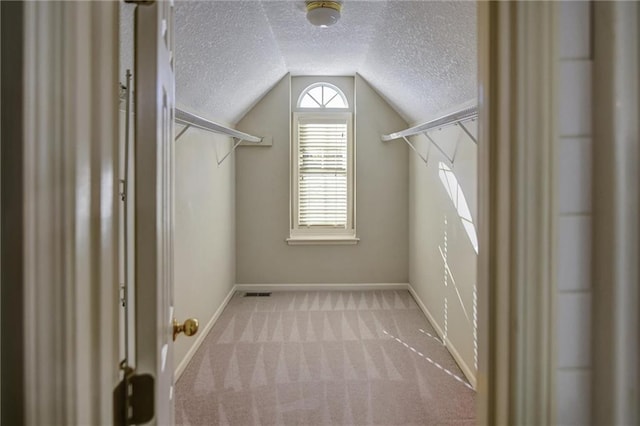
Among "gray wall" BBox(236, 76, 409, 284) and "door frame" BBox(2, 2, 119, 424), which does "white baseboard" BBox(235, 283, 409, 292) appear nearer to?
"gray wall" BBox(236, 76, 409, 284)

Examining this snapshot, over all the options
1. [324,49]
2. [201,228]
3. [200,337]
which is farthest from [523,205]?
[324,49]

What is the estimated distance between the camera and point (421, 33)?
6.92 feet

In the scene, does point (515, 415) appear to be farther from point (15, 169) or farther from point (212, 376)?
point (212, 376)

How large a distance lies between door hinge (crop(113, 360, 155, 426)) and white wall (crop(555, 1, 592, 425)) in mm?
702

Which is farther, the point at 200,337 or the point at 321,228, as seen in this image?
the point at 321,228

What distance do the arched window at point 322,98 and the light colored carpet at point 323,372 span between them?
2.22m

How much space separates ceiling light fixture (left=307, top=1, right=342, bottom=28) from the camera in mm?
2338

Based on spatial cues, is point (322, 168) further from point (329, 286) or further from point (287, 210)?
point (329, 286)

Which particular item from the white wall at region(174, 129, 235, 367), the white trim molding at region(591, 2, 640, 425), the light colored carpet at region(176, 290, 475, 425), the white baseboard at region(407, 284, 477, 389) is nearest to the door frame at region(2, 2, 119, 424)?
the white trim molding at region(591, 2, 640, 425)

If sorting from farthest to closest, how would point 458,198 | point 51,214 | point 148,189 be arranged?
point 458,198 < point 148,189 < point 51,214

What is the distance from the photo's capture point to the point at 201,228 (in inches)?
120

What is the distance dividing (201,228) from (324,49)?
1.78 m

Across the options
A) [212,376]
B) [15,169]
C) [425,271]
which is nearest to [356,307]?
[425,271]

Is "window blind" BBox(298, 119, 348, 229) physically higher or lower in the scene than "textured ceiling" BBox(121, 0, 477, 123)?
lower
